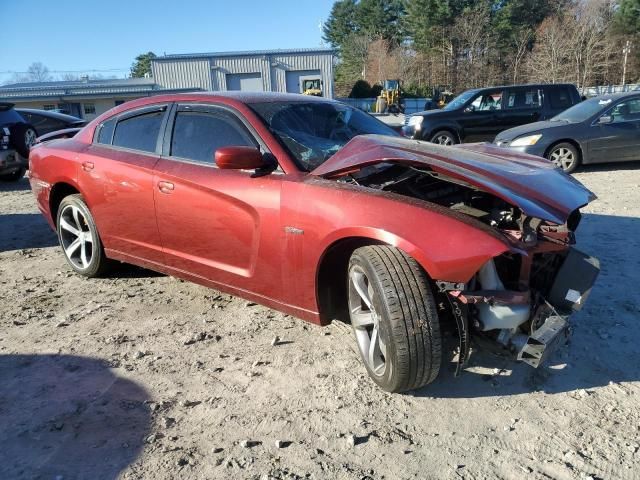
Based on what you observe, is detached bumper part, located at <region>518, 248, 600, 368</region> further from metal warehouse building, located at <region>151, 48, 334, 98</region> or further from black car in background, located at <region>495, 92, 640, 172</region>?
metal warehouse building, located at <region>151, 48, 334, 98</region>

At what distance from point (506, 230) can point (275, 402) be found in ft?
4.90

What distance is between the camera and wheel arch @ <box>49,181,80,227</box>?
15.1 ft

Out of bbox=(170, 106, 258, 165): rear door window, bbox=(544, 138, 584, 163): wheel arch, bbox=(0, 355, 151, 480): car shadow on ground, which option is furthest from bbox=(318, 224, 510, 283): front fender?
bbox=(544, 138, 584, 163): wheel arch

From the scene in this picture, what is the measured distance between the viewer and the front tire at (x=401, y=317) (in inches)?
95.4

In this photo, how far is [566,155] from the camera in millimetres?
9141

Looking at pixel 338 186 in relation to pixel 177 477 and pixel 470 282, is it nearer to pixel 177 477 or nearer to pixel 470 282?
pixel 470 282

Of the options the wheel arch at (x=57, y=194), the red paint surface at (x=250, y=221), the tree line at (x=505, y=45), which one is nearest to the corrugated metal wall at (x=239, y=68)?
the tree line at (x=505, y=45)

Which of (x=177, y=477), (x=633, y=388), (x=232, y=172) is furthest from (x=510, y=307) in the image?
(x=232, y=172)

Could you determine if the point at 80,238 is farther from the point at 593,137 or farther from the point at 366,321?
the point at 593,137

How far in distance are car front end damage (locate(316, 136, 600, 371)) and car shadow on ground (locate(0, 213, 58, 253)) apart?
4.50 meters

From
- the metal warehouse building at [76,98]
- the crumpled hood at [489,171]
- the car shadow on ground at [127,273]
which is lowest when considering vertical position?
the car shadow on ground at [127,273]

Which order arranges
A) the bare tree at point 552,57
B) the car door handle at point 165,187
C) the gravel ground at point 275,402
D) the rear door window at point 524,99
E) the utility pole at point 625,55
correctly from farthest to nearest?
the utility pole at point 625,55, the bare tree at point 552,57, the rear door window at point 524,99, the car door handle at point 165,187, the gravel ground at point 275,402

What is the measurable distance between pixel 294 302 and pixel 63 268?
3.03 m

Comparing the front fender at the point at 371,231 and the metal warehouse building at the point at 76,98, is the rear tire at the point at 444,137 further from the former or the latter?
the metal warehouse building at the point at 76,98
